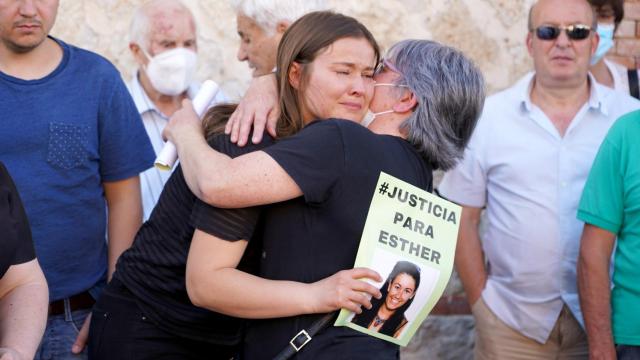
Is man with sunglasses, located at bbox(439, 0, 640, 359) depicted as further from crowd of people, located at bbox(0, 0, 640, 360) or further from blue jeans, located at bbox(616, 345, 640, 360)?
blue jeans, located at bbox(616, 345, 640, 360)

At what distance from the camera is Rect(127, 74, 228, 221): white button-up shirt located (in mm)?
4375

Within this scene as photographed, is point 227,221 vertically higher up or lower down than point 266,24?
lower down

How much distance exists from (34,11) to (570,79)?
2.40 meters

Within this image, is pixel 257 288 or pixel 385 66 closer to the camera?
pixel 257 288

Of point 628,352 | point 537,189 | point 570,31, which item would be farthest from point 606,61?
point 628,352

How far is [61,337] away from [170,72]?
1654 millimetres

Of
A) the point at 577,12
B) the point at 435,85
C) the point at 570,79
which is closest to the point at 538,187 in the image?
the point at 570,79

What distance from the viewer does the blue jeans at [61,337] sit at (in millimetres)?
3381

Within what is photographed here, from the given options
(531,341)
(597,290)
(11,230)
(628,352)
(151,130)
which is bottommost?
(531,341)

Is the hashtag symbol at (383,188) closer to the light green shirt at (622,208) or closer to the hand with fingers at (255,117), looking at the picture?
the hand with fingers at (255,117)

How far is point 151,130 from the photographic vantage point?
4602 millimetres

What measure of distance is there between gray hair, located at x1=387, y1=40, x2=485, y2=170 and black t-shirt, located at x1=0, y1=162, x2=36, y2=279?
1.03m

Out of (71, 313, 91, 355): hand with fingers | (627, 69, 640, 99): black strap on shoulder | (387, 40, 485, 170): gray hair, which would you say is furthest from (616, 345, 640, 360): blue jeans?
(71, 313, 91, 355): hand with fingers

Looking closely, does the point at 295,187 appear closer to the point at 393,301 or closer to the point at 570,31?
the point at 393,301
